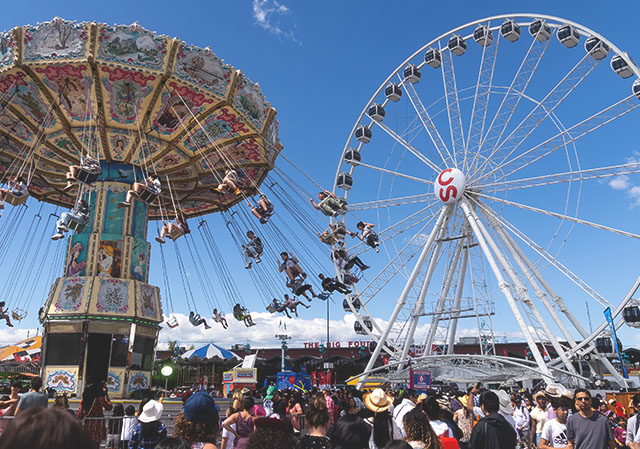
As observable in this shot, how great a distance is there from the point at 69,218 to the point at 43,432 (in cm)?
1498

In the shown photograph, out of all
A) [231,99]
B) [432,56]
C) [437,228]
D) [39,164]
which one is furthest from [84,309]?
[432,56]

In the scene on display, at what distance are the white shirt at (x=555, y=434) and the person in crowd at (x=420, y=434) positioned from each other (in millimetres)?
2674

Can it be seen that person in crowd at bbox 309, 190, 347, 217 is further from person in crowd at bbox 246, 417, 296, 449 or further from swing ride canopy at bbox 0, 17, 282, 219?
person in crowd at bbox 246, 417, 296, 449

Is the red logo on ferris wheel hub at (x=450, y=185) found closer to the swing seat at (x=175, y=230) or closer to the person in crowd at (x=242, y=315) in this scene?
the person in crowd at (x=242, y=315)

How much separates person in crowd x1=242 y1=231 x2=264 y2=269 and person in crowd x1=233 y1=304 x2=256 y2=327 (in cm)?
470

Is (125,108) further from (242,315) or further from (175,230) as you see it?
(242,315)

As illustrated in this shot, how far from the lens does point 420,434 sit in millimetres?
3854

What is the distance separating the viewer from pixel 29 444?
1.45m

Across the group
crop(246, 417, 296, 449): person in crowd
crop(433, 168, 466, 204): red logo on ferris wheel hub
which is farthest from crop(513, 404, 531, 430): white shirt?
crop(433, 168, 466, 204): red logo on ferris wheel hub

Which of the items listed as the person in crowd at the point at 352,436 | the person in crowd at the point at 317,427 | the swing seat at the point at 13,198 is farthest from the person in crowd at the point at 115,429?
the swing seat at the point at 13,198

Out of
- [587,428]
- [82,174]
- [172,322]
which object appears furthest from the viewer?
[172,322]

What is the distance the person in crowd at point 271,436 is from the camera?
291 centimetres

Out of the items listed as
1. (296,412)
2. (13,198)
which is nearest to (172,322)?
(13,198)

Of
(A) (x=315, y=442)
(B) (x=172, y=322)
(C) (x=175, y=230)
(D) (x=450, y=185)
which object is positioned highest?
(D) (x=450, y=185)
